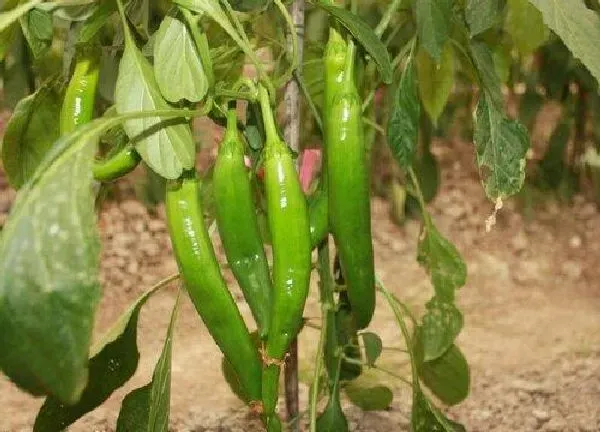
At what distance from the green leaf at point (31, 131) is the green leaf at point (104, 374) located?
0.58 feet

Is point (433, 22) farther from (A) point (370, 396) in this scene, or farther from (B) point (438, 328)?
(A) point (370, 396)

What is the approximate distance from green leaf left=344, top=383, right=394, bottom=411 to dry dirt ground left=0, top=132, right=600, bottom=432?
83mm

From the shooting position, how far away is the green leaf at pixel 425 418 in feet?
3.21

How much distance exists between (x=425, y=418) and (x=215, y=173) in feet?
1.29

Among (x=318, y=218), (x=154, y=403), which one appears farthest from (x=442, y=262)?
(x=154, y=403)

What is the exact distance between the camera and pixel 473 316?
1.94 metres

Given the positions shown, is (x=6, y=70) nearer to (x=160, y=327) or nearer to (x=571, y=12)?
(x=160, y=327)

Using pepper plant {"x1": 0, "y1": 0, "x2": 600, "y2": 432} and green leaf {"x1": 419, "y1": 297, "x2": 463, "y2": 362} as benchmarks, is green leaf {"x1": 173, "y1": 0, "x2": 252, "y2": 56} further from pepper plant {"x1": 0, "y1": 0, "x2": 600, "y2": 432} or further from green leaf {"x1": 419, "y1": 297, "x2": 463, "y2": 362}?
green leaf {"x1": 419, "y1": 297, "x2": 463, "y2": 362}

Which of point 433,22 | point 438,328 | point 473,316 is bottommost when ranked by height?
point 473,316

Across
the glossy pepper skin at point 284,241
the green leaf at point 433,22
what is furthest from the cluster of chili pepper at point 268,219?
the green leaf at point 433,22

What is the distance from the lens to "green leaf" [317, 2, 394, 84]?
75cm

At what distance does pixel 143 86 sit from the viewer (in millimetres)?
704

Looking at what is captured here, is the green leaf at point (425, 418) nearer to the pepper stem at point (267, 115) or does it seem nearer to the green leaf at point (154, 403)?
the green leaf at point (154, 403)

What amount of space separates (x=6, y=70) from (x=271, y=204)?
2.96 feet
